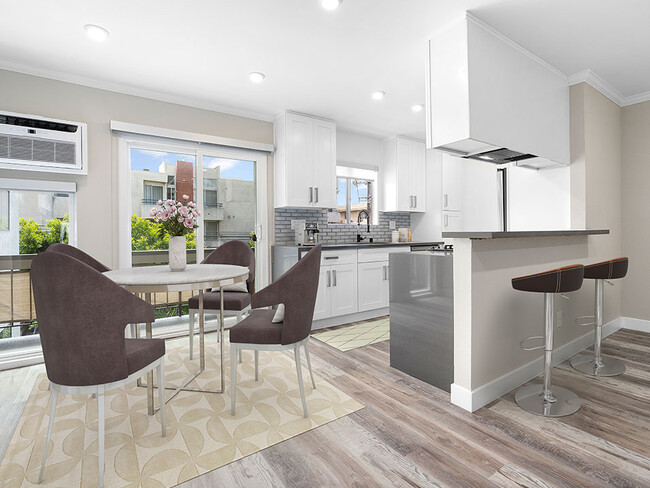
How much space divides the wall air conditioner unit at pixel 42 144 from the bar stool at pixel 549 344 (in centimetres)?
369

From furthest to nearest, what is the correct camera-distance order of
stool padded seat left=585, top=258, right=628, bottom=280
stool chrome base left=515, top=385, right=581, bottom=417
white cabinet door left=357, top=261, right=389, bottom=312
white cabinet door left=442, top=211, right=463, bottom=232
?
white cabinet door left=442, top=211, right=463, bottom=232 → white cabinet door left=357, top=261, right=389, bottom=312 → stool padded seat left=585, top=258, right=628, bottom=280 → stool chrome base left=515, top=385, right=581, bottom=417

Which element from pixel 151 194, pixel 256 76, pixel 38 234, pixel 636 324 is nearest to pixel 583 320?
pixel 636 324

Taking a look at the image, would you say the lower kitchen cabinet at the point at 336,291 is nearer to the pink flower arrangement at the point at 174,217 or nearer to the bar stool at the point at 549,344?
the pink flower arrangement at the point at 174,217

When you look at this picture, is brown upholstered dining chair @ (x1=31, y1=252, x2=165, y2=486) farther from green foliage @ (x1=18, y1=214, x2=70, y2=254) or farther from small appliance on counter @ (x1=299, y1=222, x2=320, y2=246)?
small appliance on counter @ (x1=299, y1=222, x2=320, y2=246)

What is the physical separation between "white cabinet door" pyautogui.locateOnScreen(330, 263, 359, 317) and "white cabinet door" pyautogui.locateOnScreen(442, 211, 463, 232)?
2.05m

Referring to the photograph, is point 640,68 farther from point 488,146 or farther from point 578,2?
point 488,146

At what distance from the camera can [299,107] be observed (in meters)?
4.03

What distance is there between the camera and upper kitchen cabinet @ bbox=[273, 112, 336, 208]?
412 centimetres

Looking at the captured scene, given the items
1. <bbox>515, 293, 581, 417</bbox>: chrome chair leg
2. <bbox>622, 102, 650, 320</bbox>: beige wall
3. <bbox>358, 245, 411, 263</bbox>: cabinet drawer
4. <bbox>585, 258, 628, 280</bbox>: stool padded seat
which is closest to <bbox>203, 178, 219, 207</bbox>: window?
<bbox>358, 245, 411, 263</bbox>: cabinet drawer

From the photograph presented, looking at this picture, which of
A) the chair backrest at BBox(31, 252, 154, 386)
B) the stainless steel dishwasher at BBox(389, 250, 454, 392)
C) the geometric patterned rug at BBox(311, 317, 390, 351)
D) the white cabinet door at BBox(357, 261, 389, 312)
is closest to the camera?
the chair backrest at BBox(31, 252, 154, 386)

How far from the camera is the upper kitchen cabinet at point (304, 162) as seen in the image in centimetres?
412

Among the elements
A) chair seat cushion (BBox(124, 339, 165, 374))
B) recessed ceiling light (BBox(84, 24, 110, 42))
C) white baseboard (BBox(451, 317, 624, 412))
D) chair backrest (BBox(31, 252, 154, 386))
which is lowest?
white baseboard (BBox(451, 317, 624, 412))

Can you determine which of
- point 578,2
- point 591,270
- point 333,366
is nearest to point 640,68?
point 578,2

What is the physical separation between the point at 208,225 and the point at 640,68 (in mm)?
4588
